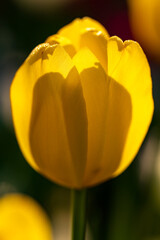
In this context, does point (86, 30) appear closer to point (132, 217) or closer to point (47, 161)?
point (47, 161)

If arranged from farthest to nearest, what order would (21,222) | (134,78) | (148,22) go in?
(148,22) → (21,222) → (134,78)

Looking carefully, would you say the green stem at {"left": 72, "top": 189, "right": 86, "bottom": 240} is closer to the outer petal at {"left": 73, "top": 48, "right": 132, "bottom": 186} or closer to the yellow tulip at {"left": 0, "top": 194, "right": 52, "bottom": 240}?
the outer petal at {"left": 73, "top": 48, "right": 132, "bottom": 186}

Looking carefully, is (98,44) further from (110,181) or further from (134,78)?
(110,181)

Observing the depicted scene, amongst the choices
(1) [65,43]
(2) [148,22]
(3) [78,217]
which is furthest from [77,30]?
(2) [148,22]

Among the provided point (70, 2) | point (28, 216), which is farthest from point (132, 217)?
point (70, 2)

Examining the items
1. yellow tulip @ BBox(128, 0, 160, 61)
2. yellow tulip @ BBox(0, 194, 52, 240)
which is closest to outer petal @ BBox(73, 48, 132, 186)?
yellow tulip @ BBox(0, 194, 52, 240)

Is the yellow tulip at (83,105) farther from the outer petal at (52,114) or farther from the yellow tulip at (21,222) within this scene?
the yellow tulip at (21,222)

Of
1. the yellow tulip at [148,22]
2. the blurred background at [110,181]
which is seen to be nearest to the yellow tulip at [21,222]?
the blurred background at [110,181]
